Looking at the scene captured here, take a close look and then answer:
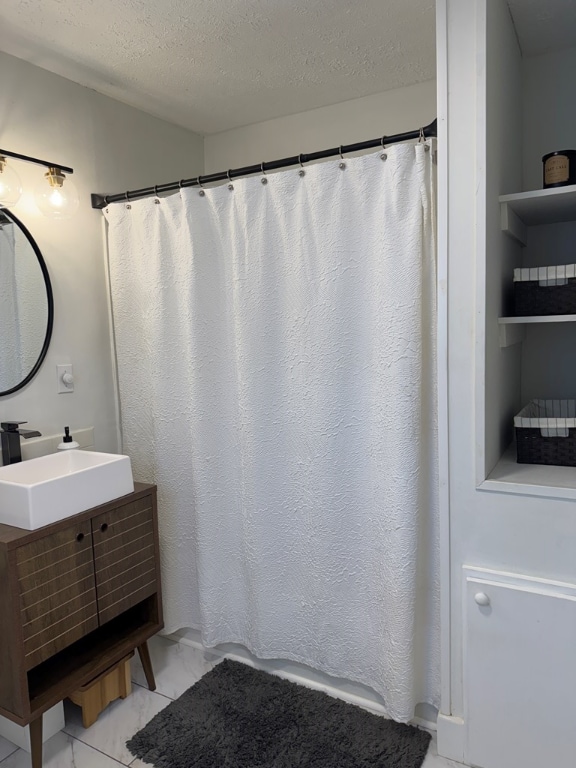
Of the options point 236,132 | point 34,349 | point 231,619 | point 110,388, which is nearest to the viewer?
point 34,349

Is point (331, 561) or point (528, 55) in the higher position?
point (528, 55)

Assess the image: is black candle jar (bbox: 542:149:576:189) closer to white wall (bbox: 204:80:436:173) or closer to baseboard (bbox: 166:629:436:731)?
white wall (bbox: 204:80:436:173)

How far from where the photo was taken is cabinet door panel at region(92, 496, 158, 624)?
1700mm

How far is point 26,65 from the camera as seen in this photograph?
74.0 inches

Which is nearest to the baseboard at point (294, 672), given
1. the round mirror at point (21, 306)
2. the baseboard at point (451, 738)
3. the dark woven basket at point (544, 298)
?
the baseboard at point (451, 738)

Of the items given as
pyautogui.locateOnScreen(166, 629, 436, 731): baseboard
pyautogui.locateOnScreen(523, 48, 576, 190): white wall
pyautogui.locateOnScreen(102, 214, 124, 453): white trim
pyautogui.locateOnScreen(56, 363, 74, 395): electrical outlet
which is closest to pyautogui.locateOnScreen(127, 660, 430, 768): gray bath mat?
pyautogui.locateOnScreen(166, 629, 436, 731): baseboard

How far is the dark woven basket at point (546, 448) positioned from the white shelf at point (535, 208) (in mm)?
629

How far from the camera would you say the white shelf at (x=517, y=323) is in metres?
1.43

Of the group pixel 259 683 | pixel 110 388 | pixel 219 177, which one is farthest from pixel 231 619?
pixel 219 177

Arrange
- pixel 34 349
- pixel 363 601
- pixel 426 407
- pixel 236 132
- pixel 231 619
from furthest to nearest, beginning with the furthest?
1. pixel 236 132
2. pixel 231 619
3. pixel 34 349
4. pixel 363 601
5. pixel 426 407

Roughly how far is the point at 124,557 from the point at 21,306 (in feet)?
3.20

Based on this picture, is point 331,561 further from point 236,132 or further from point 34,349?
point 236,132

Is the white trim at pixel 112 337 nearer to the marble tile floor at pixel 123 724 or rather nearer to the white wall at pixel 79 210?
the white wall at pixel 79 210

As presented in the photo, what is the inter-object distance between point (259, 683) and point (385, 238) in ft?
5.48
